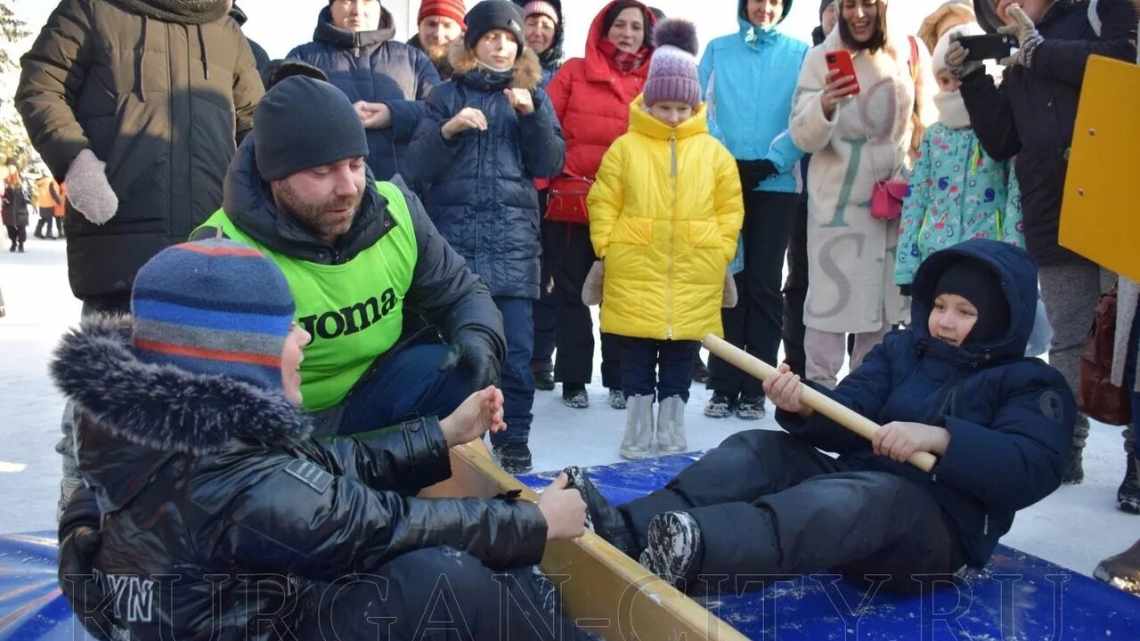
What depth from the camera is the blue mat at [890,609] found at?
1.93 m

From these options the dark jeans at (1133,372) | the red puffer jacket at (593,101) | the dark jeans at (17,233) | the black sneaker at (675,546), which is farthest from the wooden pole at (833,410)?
the dark jeans at (17,233)

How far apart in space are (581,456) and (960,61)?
1.76 meters

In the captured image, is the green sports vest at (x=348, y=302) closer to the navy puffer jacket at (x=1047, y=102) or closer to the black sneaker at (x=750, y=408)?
the navy puffer jacket at (x=1047, y=102)

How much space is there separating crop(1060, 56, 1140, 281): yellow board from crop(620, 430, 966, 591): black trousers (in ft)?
1.96

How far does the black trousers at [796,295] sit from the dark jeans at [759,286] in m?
0.17

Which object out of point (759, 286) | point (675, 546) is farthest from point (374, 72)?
point (675, 546)

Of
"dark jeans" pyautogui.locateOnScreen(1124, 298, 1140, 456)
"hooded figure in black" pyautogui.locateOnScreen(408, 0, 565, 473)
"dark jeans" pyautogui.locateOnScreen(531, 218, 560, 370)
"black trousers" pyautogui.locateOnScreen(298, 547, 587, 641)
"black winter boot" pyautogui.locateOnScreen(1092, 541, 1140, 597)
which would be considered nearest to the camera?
"black trousers" pyautogui.locateOnScreen(298, 547, 587, 641)

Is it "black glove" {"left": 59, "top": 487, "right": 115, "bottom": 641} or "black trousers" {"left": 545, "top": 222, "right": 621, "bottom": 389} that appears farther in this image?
"black trousers" {"left": 545, "top": 222, "right": 621, "bottom": 389}

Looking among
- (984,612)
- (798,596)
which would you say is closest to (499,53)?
(798,596)

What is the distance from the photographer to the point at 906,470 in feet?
7.23

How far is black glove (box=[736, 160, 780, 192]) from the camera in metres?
3.91

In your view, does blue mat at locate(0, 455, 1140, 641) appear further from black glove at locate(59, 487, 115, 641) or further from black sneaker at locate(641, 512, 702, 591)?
black glove at locate(59, 487, 115, 641)

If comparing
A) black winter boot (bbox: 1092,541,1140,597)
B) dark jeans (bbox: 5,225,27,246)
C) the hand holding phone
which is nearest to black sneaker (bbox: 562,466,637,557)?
black winter boot (bbox: 1092,541,1140,597)

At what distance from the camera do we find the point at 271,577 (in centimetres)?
147
